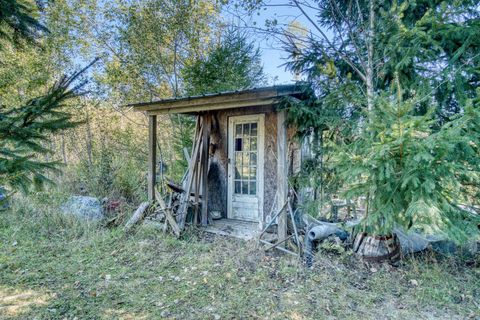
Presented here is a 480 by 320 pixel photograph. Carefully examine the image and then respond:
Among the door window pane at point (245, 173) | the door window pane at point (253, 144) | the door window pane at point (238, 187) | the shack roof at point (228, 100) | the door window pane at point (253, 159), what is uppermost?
the shack roof at point (228, 100)

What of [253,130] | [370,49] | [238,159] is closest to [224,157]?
[238,159]

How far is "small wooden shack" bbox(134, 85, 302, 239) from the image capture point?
5328mm

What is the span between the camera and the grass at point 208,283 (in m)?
2.88

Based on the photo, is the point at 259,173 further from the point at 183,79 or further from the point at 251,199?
the point at 183,79

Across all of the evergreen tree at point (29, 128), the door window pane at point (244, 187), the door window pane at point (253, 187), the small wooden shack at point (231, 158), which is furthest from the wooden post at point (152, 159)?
the evergreen tree at point (29, 128)

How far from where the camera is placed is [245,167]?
5770mm

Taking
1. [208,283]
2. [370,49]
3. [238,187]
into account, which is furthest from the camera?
[238,187]

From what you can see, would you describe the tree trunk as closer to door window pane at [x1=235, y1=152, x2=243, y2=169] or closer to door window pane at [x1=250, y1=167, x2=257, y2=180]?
door window pane at [x1=250, y1=167, x2=257, y2=180]

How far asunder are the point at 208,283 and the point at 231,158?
A: 9.43ft

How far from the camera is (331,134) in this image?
4473mm

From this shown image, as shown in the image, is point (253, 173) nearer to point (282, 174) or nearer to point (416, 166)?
point (282, 174)

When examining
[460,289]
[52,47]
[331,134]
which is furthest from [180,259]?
[52,47]

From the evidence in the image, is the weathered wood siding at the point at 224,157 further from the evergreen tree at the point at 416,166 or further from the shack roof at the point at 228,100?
the evergreen tree at the point at 416,166

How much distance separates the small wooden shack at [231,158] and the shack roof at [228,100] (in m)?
0.02
